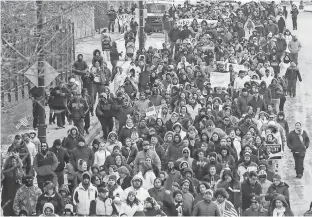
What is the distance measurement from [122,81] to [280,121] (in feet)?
21.9

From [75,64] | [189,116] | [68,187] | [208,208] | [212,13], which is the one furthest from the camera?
[212,13]

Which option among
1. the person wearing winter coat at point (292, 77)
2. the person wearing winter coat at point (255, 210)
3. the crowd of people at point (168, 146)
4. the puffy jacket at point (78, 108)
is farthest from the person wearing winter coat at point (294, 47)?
the person wearing winter coat at point (255, 210)

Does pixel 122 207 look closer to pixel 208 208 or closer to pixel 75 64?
pixel 208 208

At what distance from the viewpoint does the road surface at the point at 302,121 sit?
20578mm

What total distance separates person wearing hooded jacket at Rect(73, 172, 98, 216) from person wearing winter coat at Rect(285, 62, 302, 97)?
15.0 m

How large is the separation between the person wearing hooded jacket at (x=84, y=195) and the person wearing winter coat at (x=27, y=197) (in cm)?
66

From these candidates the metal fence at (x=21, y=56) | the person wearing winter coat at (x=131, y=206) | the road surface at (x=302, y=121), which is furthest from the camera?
the road surface at (x=302, y=121)

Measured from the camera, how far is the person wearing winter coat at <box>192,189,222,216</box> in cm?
1566

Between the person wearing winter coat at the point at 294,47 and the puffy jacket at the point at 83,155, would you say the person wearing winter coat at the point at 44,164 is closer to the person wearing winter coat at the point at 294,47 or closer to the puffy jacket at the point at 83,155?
the puffy jacket at the point at 83,155

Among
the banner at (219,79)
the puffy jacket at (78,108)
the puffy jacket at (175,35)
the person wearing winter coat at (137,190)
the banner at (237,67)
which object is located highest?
the puffy jacket at (175,35)

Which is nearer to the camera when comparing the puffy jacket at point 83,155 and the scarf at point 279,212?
the scarf at point 279,212

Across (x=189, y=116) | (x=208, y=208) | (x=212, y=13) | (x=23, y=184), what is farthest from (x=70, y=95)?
(x=212, y=13)

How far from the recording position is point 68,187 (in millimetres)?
18406

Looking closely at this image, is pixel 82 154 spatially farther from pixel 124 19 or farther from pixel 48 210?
pixel 124 19
